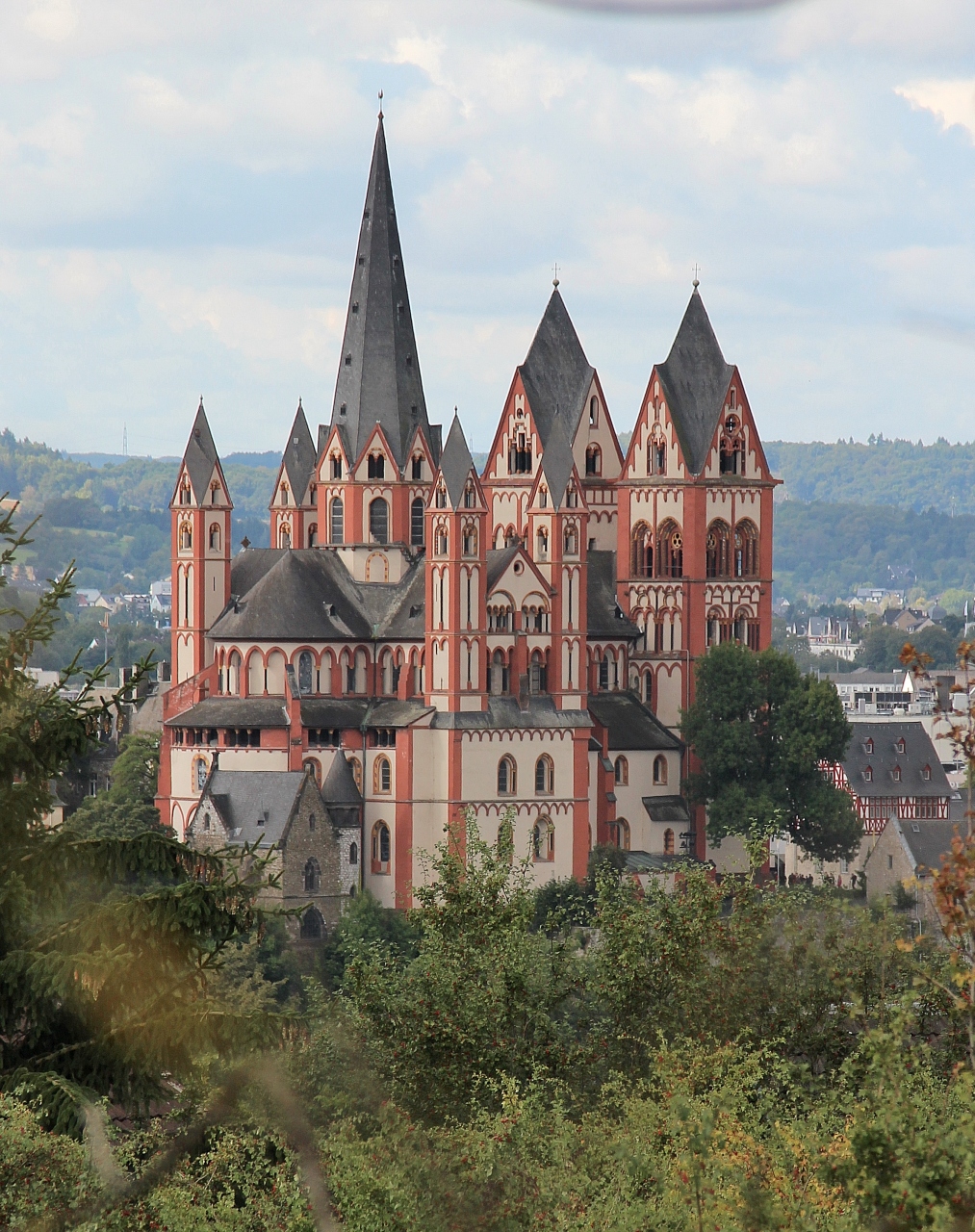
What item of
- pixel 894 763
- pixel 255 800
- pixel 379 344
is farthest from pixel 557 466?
pixel 894 763

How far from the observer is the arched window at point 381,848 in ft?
337

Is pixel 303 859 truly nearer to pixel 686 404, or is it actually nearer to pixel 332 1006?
pixel 686 404

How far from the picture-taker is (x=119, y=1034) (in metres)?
27.1

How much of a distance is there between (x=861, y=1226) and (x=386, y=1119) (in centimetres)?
694

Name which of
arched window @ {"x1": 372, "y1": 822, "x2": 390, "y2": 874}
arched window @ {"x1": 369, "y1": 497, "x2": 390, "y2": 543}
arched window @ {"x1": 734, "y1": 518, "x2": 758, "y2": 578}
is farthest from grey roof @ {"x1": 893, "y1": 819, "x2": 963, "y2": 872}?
arched window @ {"x1": 369, "y1": 497, "x2": 390, "y2": 543}

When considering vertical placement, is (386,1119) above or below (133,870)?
below

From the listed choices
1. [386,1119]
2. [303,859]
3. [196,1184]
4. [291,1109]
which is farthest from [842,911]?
[303,859]

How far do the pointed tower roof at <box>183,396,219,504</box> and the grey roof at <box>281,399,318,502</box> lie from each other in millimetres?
4537

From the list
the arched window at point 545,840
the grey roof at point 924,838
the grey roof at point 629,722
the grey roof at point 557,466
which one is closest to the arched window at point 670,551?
the grey roof at point 629,722

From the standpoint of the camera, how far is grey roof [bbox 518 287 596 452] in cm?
11550

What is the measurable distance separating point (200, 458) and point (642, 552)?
18462 mm

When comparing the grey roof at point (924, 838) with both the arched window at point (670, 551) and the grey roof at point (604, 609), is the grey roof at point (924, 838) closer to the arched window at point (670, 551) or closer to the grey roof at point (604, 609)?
the grey roof at point (604, 609)

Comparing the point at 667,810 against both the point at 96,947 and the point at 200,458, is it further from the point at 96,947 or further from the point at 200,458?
the point at 96,947

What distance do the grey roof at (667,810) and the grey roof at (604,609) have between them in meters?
6.86
